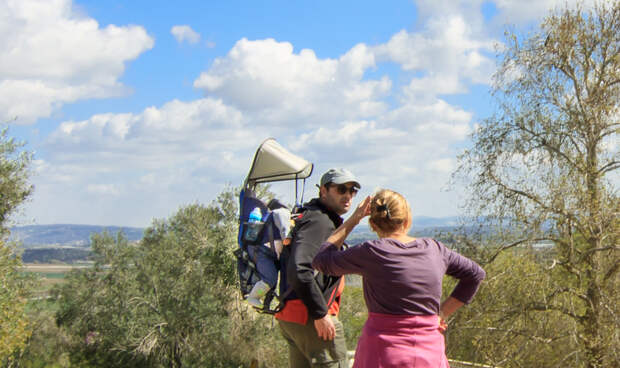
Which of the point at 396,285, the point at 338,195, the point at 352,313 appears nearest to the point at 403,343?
the point at 396,285

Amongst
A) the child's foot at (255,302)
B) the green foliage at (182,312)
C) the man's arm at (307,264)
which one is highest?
the man's arm at (307,264)

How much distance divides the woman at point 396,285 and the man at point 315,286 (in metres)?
0.48

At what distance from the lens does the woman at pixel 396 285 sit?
2432 millimetres

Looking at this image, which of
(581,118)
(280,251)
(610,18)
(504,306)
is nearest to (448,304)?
(280,251)

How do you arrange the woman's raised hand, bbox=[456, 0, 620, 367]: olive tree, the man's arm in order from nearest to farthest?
the woman's raised hand, the man's arm, bbox=[456, 0, 620, 367]: olive tree

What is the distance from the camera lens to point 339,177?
3.26m

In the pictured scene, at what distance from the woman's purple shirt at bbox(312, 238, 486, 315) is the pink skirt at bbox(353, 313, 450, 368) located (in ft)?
0.13

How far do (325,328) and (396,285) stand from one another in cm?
80

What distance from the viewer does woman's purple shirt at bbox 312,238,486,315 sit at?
2438 millimetres

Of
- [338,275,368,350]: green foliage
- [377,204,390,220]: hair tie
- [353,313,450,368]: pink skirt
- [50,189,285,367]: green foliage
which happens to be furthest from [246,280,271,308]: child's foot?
[338,275,368,350]: green foliage

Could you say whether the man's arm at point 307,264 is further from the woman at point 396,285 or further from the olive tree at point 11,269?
the olive tree at point 11,269

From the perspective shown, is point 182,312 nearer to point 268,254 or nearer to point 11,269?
point 11,269

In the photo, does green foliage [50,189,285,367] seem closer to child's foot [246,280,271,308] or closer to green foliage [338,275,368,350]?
green foliage [338,275,368,350]

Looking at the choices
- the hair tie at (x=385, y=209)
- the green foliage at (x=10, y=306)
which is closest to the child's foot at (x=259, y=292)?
the hair tie at (x=385, y=209)
